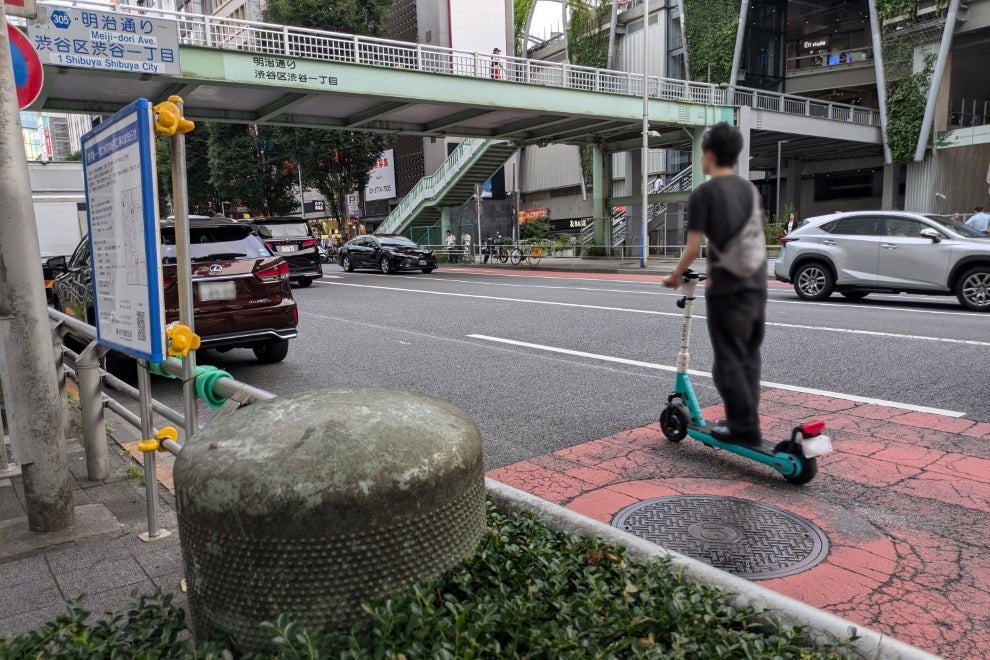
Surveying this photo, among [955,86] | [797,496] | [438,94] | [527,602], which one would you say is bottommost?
[797,496]

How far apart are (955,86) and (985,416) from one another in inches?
1517

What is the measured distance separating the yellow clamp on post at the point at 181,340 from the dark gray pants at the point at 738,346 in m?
2.08

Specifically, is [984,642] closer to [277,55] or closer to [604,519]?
[604,519]

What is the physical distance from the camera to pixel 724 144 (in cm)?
255

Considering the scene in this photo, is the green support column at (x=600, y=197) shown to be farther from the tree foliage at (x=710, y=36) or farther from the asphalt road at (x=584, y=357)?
the asphalt road at (x=584, y=357)

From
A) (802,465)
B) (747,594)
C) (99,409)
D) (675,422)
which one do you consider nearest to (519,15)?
(675,422)

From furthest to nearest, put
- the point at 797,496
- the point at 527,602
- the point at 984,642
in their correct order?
the point at 797,496
the point at 984,642
the point at 527,602

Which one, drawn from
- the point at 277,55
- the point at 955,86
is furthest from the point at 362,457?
the point at 955,86

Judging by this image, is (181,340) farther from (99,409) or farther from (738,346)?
(738,346)

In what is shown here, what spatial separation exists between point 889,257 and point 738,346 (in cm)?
1108

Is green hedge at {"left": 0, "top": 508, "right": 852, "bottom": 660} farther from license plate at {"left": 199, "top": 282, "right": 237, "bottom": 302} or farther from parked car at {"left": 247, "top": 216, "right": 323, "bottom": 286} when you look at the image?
A: parked car at {"left": 247, "top": 216, "right": 323, "bottom": 286}

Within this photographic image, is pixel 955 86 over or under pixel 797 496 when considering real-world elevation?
over

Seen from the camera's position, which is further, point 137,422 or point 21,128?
point 137,422

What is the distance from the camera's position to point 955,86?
36.3 m
